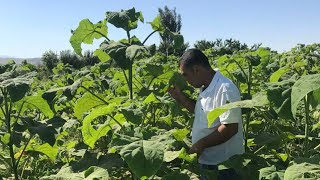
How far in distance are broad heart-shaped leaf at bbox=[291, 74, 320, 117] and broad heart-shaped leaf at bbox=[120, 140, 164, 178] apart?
2.25 feet

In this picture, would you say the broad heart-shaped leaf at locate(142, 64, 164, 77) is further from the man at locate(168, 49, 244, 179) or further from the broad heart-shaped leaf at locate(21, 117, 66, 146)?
the broad heart-shaped leaf at locate(21, 117, 66, 146)

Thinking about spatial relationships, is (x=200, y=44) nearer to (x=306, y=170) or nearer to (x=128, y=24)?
(x=128, y=24)

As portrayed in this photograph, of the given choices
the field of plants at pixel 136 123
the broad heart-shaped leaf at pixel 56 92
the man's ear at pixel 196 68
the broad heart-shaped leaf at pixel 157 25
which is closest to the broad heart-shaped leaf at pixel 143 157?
the field of plants at pixel 136 123

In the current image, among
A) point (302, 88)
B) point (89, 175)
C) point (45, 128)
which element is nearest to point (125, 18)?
point (45, 128)

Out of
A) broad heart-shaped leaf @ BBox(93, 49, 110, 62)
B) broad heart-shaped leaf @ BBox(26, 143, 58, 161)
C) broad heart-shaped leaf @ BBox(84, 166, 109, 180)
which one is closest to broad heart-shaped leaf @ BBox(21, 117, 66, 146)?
broad heart-shaped leaf @ BBox(26, 143, 58, 161)

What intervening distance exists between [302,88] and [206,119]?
133cm

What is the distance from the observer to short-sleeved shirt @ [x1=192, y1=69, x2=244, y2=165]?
3125mm

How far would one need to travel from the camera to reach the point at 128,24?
Result: 3.56 meters

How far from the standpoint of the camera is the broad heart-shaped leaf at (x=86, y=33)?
3664mm

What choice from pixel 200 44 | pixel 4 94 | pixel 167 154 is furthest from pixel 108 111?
pixel 200 44

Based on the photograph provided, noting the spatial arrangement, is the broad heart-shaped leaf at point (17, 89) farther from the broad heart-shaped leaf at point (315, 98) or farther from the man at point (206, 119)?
the broad heart-shaped leaf at point (315, 98)

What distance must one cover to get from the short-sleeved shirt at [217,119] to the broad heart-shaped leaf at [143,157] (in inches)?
37.3

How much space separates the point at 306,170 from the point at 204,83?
1.60 meters

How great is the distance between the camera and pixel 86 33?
373 cm
